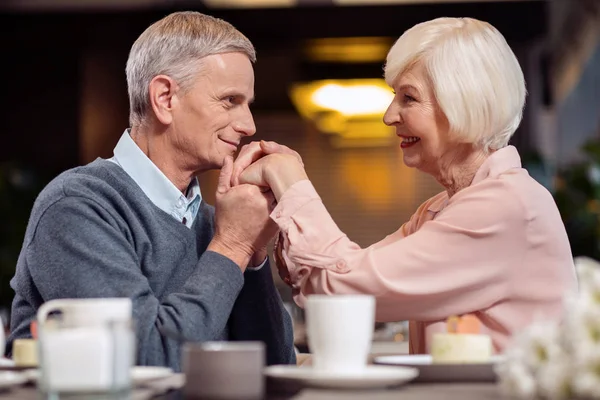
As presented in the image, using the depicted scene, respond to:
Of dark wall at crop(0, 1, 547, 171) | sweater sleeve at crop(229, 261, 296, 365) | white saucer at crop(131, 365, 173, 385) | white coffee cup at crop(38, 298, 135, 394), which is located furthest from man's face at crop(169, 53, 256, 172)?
dark wall at crop(0, 1, 547, 171)

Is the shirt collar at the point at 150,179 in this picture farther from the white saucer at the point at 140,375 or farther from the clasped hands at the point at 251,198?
the white saucer at the point at 140,375

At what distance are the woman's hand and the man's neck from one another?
16cm

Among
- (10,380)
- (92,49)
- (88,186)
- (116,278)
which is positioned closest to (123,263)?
(116,278)

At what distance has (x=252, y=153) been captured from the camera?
1997 millimetres

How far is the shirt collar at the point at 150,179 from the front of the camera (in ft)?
6.44

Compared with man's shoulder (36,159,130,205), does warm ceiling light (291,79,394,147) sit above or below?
above

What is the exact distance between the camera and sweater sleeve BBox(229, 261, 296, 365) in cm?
203

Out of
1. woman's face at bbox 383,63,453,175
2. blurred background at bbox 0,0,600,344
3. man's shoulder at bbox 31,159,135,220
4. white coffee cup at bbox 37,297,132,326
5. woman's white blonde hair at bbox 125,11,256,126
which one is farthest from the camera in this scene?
blurred background at bbox 0,0,600,344

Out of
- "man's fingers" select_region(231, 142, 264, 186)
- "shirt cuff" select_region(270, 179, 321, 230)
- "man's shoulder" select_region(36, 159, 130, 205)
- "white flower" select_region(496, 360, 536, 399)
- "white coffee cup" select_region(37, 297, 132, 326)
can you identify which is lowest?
"white flower" select_region(496, 360, 536, 399)

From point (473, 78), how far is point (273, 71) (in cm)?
632

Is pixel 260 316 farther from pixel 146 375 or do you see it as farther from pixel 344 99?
pixel 344 99

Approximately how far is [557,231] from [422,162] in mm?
332

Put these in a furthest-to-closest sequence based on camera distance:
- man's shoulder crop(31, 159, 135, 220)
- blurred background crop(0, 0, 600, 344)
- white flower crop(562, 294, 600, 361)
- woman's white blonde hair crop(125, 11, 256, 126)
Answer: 1. blurred background crop(0, 0, 600, 344)
2. woman's white blonde hair crop(125, 11, 256, 126)
3. man's shoulder crop(31, 159, 135, 220)
4. white flower crop(562, 294, 600, 361)

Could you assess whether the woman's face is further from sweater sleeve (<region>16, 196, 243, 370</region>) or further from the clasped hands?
sweater sleeve (<region>16, 196, 243, 370</region>)
